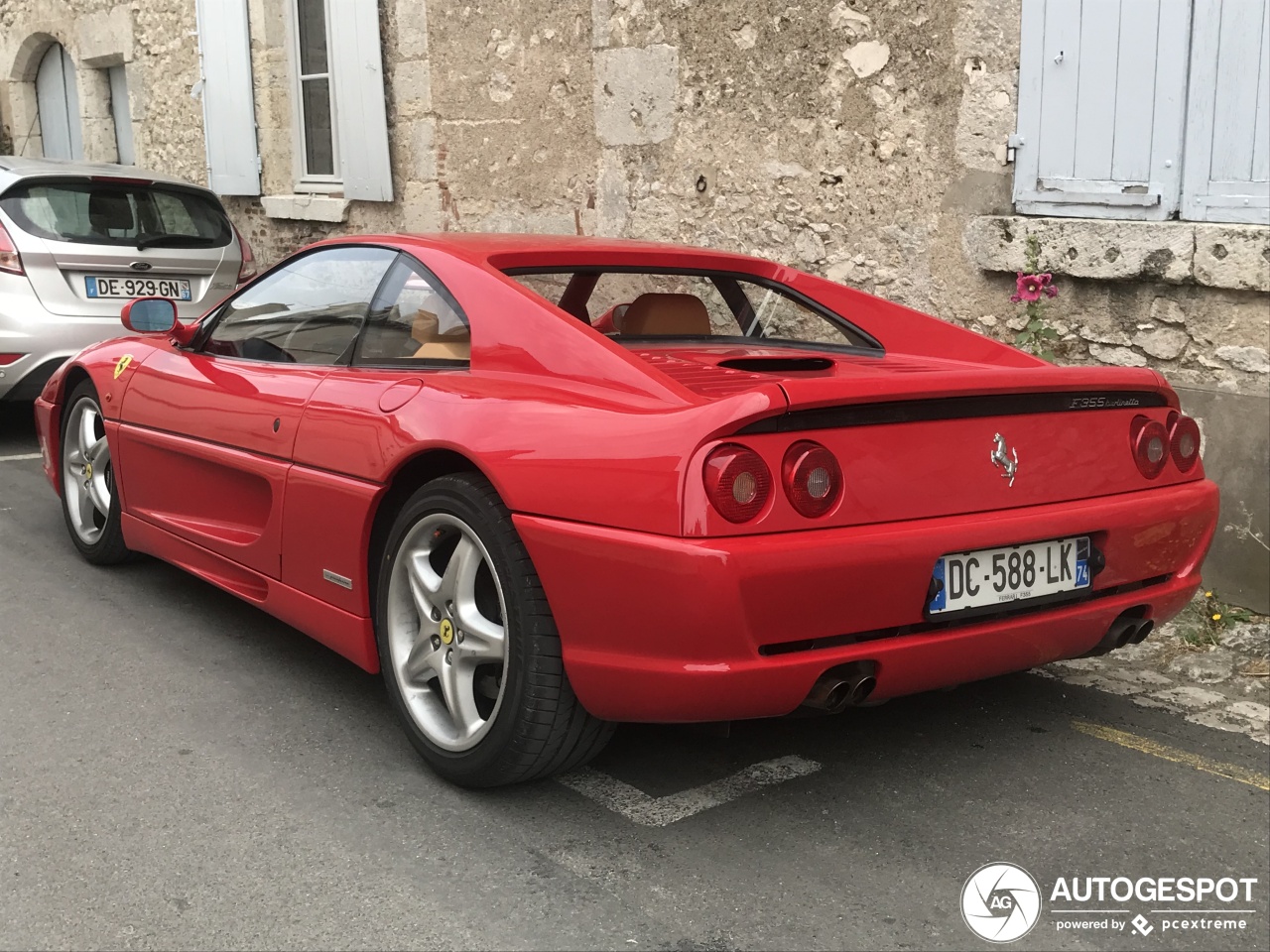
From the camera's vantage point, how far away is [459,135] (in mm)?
8680

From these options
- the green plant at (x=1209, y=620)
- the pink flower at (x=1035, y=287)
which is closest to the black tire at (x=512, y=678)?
the green plant at (x=1209, y=620)

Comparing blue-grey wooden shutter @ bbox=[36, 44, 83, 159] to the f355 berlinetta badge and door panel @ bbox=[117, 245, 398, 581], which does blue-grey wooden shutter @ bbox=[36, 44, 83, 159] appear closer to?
door panel @ bbox=[117, 245, 398, 581]

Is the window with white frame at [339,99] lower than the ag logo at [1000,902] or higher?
higher

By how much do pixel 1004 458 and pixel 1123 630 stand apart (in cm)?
60

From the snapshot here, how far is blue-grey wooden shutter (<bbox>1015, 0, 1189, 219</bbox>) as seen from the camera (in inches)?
197

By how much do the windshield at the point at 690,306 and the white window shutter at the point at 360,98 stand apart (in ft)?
18.8

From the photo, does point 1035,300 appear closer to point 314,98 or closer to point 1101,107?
point 1101,107

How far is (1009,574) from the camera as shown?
2934 mm

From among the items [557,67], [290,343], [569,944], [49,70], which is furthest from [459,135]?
[49,70]

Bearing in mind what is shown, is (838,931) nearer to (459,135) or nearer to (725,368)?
(725,368)

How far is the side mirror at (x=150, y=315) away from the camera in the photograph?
A: 4625 mm

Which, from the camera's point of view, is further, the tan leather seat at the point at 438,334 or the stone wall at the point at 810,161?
the stone wall at the point at 810,161

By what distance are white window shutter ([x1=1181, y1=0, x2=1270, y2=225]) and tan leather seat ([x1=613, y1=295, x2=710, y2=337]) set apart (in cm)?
215

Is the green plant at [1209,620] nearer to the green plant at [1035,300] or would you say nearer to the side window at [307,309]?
the green plant at [1035,300]
